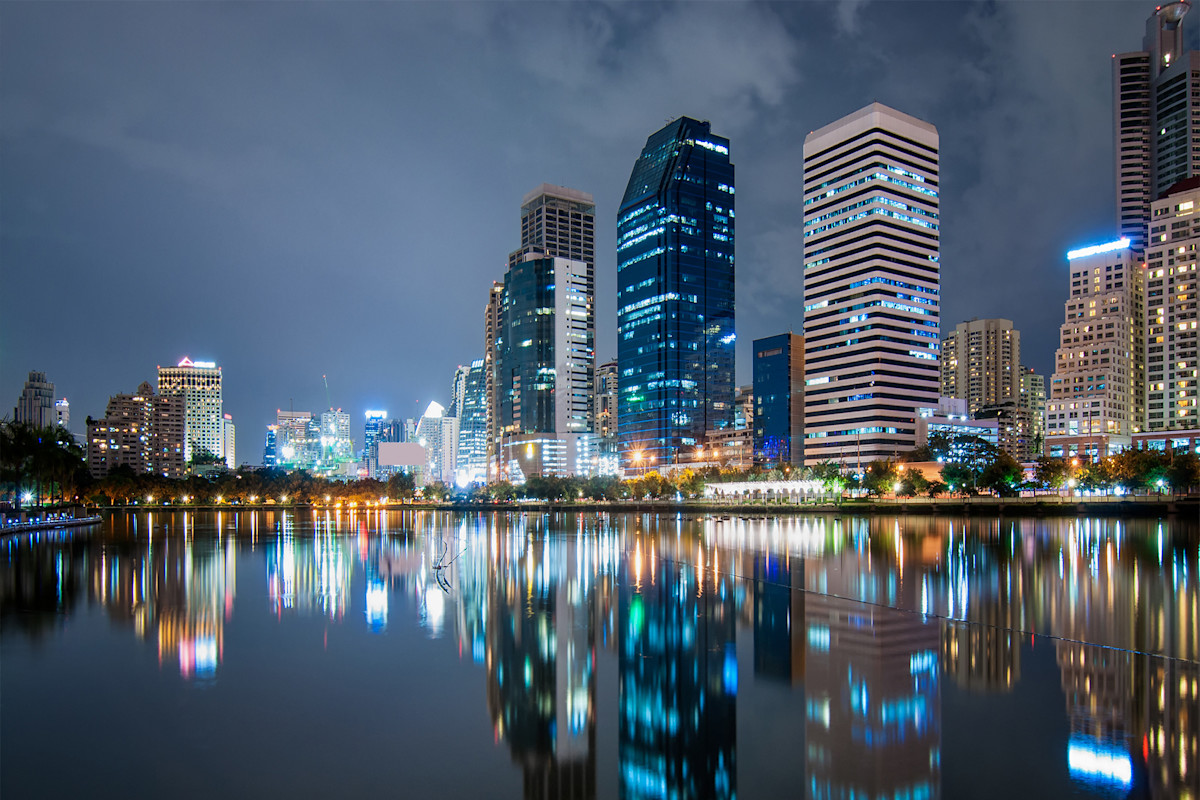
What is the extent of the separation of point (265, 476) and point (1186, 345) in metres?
196

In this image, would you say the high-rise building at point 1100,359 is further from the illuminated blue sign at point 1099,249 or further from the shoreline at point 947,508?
the shoreline at point 947,508

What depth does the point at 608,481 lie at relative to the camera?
526ft

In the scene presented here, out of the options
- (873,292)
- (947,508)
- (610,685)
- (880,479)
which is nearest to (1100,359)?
(873,292)

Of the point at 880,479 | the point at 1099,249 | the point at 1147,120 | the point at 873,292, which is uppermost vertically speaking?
the point at 1147,120

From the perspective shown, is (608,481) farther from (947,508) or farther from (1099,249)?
(1099,249)

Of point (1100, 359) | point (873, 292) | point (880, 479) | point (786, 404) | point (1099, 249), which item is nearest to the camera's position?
point (880, 479)

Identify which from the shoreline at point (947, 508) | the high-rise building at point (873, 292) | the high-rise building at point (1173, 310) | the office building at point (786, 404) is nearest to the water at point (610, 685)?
the shoreline at point (947, 508)

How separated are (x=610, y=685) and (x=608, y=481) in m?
143

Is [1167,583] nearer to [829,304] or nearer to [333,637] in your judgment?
[333,637]

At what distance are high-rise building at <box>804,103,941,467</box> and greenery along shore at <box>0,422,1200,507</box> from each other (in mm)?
14705

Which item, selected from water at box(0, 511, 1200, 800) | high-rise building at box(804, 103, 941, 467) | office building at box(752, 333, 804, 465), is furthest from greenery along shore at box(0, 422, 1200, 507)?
water at box(0, 511, 1200, 800)

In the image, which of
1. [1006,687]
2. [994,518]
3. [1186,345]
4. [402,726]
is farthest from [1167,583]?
[1186,345]

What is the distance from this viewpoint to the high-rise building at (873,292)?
505ft

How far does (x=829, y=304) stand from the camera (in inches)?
6467
